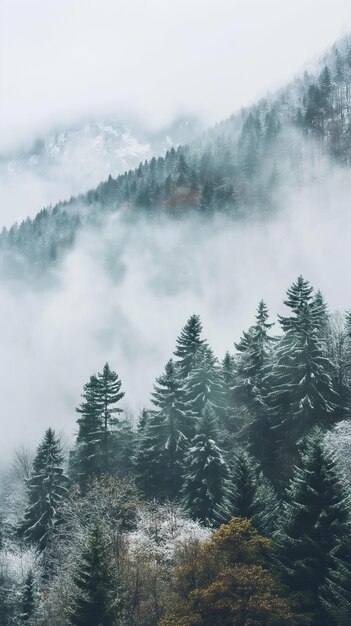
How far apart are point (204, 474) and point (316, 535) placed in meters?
19.6

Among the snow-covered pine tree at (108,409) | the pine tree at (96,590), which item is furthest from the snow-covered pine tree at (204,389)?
the pine tree at (96,590)

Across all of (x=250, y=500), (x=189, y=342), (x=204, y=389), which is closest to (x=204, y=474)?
(x=204, y=389)

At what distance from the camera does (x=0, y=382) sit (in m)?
159

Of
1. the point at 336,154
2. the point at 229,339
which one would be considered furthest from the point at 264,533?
the point at 336,154

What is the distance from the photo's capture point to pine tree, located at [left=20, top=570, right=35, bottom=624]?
1644 inches

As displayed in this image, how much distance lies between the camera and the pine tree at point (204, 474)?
47.2m

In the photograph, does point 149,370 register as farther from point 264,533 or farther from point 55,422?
point 264,533

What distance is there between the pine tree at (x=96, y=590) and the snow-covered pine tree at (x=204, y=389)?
88.3 ft

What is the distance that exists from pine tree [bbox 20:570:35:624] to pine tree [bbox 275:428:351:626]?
68.7 feet

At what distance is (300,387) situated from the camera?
50.4m

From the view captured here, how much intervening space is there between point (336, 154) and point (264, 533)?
158m

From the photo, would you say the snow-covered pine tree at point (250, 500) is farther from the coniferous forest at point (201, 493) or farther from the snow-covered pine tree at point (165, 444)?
the snow-covered pine tree at point (165, 444)

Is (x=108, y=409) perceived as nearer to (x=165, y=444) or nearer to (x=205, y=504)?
(x=165, y=444)

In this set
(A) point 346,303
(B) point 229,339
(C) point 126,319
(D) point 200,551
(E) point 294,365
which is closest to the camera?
(D) point 200,551
